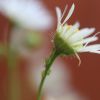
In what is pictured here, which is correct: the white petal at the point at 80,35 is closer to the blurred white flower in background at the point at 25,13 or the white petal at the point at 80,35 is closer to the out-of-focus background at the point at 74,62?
the blurred white flower in background at the point at 25,13

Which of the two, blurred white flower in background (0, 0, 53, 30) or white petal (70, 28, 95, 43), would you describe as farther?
blurred white flower in background (0, 0, 53, 30)

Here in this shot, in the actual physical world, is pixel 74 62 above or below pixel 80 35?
below

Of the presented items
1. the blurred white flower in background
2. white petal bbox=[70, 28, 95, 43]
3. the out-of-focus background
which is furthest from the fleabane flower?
the out-of-focus background

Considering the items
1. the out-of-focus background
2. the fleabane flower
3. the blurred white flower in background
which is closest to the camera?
the fleabane flower

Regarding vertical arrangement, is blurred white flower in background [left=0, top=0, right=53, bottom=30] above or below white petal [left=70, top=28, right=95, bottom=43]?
above

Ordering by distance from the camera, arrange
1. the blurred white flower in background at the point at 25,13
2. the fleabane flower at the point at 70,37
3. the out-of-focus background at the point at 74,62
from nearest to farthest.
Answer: the fleabane flower at the point at 70,37 → the blurred white flower in background at the point at 25,13 → the out-of-focus background at the point at 74,62

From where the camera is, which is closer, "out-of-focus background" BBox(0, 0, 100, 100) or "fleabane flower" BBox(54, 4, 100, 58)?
"fleabane flower" BBox(54, 4, 100, 58)

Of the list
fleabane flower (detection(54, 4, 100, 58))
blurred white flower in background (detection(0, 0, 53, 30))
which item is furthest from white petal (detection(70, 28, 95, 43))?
blurred white flower in background (detection(0, 0, 53, 30))

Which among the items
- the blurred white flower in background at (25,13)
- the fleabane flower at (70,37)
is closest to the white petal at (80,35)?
the fleabane flower at (70,37)

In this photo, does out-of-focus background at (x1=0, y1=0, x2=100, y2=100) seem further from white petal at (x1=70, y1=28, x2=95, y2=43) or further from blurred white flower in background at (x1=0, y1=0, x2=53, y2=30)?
white petal at (x1=70, y1=28, x2=95, y2=43)

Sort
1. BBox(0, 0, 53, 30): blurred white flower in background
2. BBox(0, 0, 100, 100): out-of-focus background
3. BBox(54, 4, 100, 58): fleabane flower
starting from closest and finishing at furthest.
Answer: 1. BBox(54, 4, 100, 58): fleabane flower
2. BBox(0, 0, 53, 30): blurred white flower in background
3. BBox(0, 0, 100, 100): out-of-focus background

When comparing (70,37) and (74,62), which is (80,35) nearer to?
(70,37)

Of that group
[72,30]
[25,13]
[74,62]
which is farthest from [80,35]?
[74,62]
